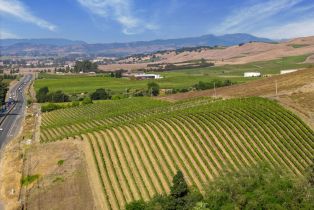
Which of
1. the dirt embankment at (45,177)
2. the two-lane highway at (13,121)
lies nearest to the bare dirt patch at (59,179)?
the dirt embankment at (45,177)

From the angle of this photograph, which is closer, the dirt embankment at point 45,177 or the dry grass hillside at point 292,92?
the dirt embankment at point 45,177

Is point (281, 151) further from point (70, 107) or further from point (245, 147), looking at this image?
point (70, 107)

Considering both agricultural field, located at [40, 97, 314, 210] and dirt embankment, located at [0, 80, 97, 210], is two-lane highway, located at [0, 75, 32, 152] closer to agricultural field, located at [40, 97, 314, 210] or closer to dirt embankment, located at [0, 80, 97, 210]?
agricultural field, located at [40, 97, 314, 210]

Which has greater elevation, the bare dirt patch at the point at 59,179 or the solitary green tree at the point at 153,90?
the solitary green tree at the point at 153,90

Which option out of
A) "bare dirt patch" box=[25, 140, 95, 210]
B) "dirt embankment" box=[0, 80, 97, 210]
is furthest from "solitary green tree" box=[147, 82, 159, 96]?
"bare dirt patch" box=[25, 140, 95, 210]

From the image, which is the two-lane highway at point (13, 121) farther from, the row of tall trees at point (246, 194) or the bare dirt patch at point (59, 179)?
the row of tall trees at point (246, 194)

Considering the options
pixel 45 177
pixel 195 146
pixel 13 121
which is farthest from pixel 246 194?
pixel 13 121

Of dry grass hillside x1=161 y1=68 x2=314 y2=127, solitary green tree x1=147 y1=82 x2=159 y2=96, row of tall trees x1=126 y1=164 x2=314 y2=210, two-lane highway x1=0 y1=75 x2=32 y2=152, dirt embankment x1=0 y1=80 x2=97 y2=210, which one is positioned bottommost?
two-lane highway x1=0 y1=75 x2=32 y2=152

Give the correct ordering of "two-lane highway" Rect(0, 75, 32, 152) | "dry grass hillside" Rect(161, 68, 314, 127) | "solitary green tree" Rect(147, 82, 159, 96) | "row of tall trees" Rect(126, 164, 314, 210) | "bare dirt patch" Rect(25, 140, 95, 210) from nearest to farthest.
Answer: "row of tall trees" Rect(126, 164, 314, 210) → "bare dirt patch" Rect(25, 140, 95, 210) → "dry grass hillside" Rect(161, 68, 314, 127) → "two-lane highway" Rect(0, 75, 32, 152) → "solitary green tree" Rect(147, 82, 159, 96)
